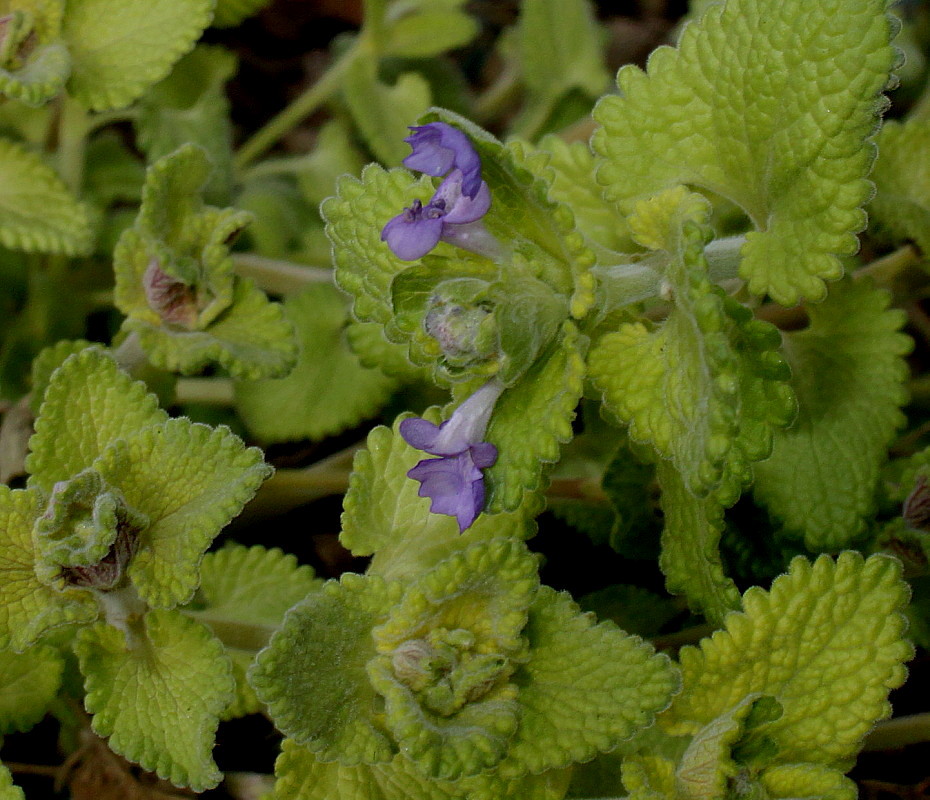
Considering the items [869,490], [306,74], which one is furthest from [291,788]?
[306,74]

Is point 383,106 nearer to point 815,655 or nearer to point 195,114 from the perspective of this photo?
point 195,114

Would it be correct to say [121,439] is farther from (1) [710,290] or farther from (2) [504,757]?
(1) [710,290]

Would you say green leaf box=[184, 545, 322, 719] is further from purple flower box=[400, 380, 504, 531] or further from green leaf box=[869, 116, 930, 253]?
green leaf box=[869, 116, 930, 253]

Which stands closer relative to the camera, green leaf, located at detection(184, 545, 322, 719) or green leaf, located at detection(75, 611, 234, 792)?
green leaf, located at detection(75, 611, 234, 792)

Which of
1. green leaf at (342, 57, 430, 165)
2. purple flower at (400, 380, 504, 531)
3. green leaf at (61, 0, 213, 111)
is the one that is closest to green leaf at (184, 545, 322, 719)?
purple flower at (400, 380, 504, 531)

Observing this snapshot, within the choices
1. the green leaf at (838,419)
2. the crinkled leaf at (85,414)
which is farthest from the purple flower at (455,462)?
the green leaf at (838,419)

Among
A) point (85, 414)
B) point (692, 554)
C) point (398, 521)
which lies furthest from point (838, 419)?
point (85, 414)
